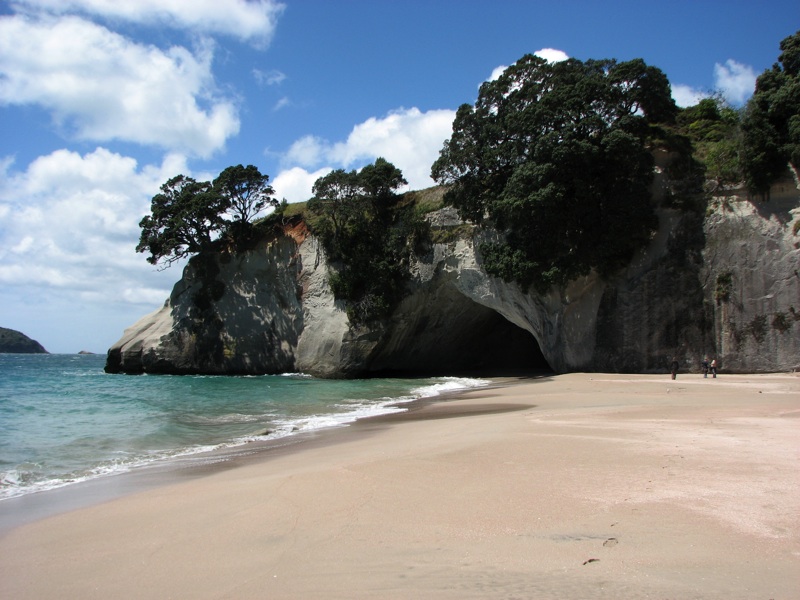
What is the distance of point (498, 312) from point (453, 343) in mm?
4739

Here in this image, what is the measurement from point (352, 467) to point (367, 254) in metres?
27.1

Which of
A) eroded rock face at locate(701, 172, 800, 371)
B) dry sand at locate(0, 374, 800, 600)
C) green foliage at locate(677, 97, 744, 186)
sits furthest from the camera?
green foliage at locate(677, 97, 744, 186)

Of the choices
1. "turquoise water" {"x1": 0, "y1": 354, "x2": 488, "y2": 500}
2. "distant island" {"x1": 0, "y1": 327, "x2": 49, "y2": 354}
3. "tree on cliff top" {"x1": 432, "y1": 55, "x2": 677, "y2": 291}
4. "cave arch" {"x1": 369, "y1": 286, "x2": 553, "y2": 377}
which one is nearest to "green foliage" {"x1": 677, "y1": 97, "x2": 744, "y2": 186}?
"tree on cliff top" {"x1": 432, "y1": 55, "x2": 677, "y2": 291}

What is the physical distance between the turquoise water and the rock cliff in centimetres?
930

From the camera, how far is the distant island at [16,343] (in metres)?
140

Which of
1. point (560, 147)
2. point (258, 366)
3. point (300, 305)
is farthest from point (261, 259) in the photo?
point (560, 147)

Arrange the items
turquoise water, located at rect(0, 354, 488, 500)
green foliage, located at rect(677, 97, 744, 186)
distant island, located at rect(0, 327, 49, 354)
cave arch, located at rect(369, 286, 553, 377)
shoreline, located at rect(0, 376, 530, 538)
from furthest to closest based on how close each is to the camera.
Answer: distant island, located at rect(0, 327, 49, 354)
cave arch, located at rect(369, 286, 553, 377)
green foliage, located at rect(677, 97, 744, 186)
turquoise water, located at rect(0, 354, 488, 500)
shoreline, located at rect(0, 376, 530, 538)

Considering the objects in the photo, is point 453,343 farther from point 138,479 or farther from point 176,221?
point 138,479

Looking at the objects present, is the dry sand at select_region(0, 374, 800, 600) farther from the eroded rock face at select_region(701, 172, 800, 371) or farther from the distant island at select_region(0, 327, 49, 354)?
the distant island at select_region(0, 327, 49, 354)

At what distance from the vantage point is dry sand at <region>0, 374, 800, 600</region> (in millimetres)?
3227

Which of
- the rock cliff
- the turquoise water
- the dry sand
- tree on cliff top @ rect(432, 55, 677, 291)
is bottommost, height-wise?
the turquoise water

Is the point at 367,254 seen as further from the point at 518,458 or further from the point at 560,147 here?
the point at 518,458

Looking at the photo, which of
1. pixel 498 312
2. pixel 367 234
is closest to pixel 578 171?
pixel 498 312

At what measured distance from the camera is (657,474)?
5238mm
